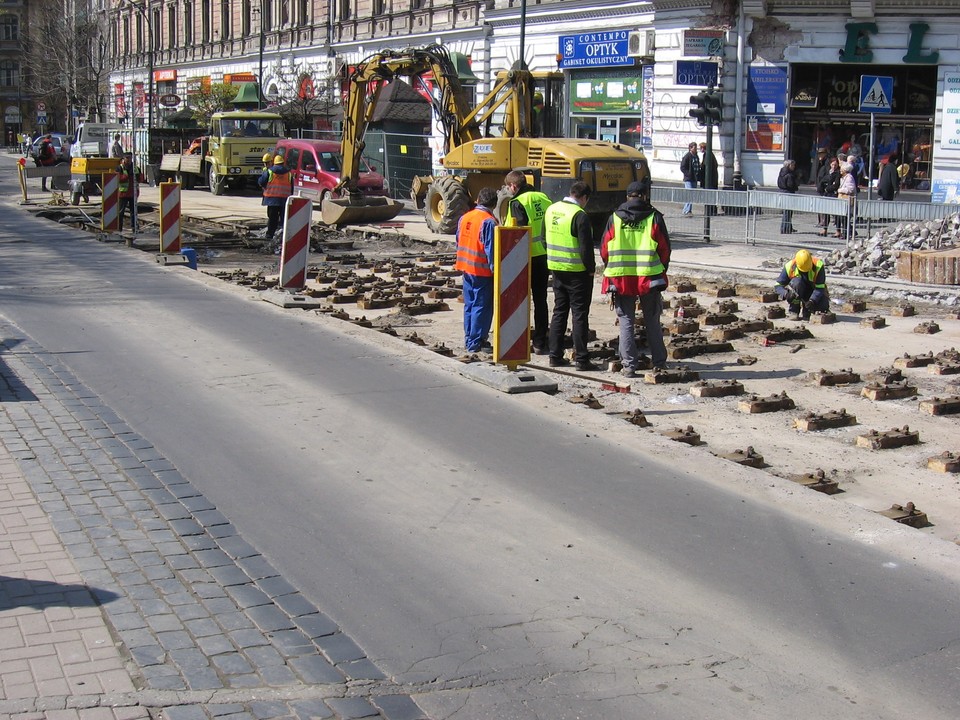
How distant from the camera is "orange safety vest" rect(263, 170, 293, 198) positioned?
68.7ft

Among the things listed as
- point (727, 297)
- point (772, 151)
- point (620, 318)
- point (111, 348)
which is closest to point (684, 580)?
point (620, 318)

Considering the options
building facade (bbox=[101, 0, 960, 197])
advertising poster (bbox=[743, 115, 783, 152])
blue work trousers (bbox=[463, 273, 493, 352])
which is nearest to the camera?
blue work trousers (bbox=[463, 273, 493, 352])

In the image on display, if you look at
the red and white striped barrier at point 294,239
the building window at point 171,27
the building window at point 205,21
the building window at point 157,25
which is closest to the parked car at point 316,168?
the red and white striped barrier at point 294,239

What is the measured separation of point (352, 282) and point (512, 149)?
7.20m

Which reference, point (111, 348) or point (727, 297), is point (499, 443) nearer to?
point (111, 348)

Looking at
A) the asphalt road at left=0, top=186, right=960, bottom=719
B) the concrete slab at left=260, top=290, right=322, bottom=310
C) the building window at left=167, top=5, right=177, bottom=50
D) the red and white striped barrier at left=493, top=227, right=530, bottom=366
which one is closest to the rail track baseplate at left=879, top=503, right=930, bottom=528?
the asphalt road at left=0, top=186, right=960, bottom=719

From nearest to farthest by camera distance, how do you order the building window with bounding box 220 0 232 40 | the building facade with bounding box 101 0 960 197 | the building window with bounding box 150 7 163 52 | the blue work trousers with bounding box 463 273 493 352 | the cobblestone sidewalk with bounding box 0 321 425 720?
1. the cobblestone sidewalk with bounding box 0 321 425 720
2. the blue work trousers with bounding box 463 273 493 352
3. the building facade with bounding box 101 0 960 197
4. the building window with bounding box 220 0 232 40
5. the building window with bounding box 150 7 163 52

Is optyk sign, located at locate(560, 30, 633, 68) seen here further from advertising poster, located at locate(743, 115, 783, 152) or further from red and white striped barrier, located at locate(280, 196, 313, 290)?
red and white striped barrier, located at locate(280, 196, 313, 290)

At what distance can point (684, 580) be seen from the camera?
5.98 meters

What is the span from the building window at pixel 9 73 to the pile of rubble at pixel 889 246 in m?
102

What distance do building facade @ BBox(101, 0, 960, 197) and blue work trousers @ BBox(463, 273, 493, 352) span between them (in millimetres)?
13047

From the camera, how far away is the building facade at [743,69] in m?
Result: 29.9

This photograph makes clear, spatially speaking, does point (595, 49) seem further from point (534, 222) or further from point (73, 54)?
point (73, 54)

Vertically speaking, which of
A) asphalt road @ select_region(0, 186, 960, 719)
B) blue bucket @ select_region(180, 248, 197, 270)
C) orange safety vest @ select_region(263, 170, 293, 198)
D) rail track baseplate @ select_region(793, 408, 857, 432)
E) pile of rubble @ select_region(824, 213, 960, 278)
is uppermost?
orange safety vest @ select_region(263, 170, 293, 198)
